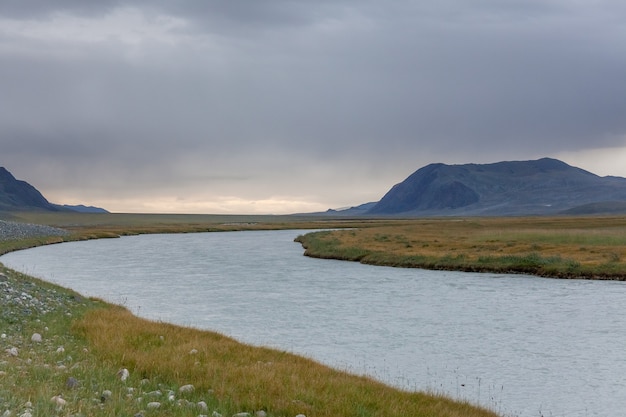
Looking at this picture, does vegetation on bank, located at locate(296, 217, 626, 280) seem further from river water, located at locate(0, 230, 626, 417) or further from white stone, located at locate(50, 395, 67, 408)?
white stone, located at locate(50, 395, 67, 408)

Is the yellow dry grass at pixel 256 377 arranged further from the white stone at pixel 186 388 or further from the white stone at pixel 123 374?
the white stone at pixel 123 374

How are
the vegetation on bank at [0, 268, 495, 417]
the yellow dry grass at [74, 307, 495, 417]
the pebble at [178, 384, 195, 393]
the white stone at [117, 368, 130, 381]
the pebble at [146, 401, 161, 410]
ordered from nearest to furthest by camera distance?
the pebble at [146, 401, 161, 410], the vegetation on bank at [0, 268, 495, 417], the yellow dry grass at [74, 307, 495, 417], the pebble at [178, 384, 195, 393], the white stone at [117, 368, 130, 381]

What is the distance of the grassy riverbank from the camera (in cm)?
1012

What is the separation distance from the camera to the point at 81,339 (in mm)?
17203

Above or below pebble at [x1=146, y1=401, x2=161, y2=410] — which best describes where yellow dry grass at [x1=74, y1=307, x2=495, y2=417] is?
below

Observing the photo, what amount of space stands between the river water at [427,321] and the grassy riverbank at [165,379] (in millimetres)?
3065

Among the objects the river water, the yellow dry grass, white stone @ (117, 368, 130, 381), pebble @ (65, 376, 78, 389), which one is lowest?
the river water

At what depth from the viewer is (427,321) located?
1031 inches

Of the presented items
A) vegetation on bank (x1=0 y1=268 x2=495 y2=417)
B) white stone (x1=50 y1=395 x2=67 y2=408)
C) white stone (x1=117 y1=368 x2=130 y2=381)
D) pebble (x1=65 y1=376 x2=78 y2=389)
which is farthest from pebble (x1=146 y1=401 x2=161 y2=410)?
white stone (x1=117 y1=368 x2=130 y2=381)

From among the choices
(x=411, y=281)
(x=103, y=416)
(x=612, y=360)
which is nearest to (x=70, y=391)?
(x=103, y=416)

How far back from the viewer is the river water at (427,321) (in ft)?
53.8

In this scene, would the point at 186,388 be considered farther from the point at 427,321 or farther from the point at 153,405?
the point at 427,321

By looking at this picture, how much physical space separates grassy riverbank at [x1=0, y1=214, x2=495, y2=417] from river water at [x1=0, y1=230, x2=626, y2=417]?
3.06 meters

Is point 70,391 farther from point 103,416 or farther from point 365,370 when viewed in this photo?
point 365,370
